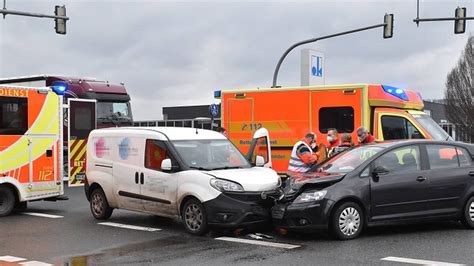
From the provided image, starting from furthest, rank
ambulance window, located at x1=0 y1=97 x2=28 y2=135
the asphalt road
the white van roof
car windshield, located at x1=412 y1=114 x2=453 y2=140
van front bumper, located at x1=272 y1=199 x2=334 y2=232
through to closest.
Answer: car windshield, located at x1=412 y1=114 x2=453 y2=140 < ambulance window, located at x1=0 y1=97 x2=28 y2=135 < the white van roof < van front bumper, located at x1=272 y1=199 x2=334 y2=232 < the asphalt road

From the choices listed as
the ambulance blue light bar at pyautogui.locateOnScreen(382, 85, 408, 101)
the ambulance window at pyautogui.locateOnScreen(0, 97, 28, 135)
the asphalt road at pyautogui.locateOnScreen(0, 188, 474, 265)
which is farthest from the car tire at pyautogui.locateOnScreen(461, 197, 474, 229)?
the ambulance window at pyautogui.locateOnScreen(0, 97, 28, 135)

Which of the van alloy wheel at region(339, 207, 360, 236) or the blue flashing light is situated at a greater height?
the blue flashing light

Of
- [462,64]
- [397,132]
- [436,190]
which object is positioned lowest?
[436,190]

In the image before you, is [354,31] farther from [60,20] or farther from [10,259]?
[10,259]

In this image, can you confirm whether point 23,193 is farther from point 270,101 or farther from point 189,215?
point 270,101

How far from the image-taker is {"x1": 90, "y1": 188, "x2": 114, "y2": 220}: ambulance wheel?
11141 millimetres

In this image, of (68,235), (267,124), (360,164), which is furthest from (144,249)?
(267,124)

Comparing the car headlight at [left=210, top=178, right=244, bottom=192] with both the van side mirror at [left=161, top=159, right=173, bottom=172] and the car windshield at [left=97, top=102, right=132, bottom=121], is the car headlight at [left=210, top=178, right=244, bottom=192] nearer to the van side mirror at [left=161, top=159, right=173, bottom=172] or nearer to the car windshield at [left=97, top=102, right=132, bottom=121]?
the van side mirror at [left=161, top=159, right=173, bottom=172]

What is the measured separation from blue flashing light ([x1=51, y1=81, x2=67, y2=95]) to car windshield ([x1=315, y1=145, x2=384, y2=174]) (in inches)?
425

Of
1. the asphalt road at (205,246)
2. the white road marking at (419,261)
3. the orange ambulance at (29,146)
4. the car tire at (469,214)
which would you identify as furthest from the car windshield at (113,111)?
the white road marking at (419,261)

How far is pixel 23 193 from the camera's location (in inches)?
466

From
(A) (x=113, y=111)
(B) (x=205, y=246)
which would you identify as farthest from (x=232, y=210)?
(A) (x=113, y=111)

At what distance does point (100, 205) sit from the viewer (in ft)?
37.0

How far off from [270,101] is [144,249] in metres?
6.69
